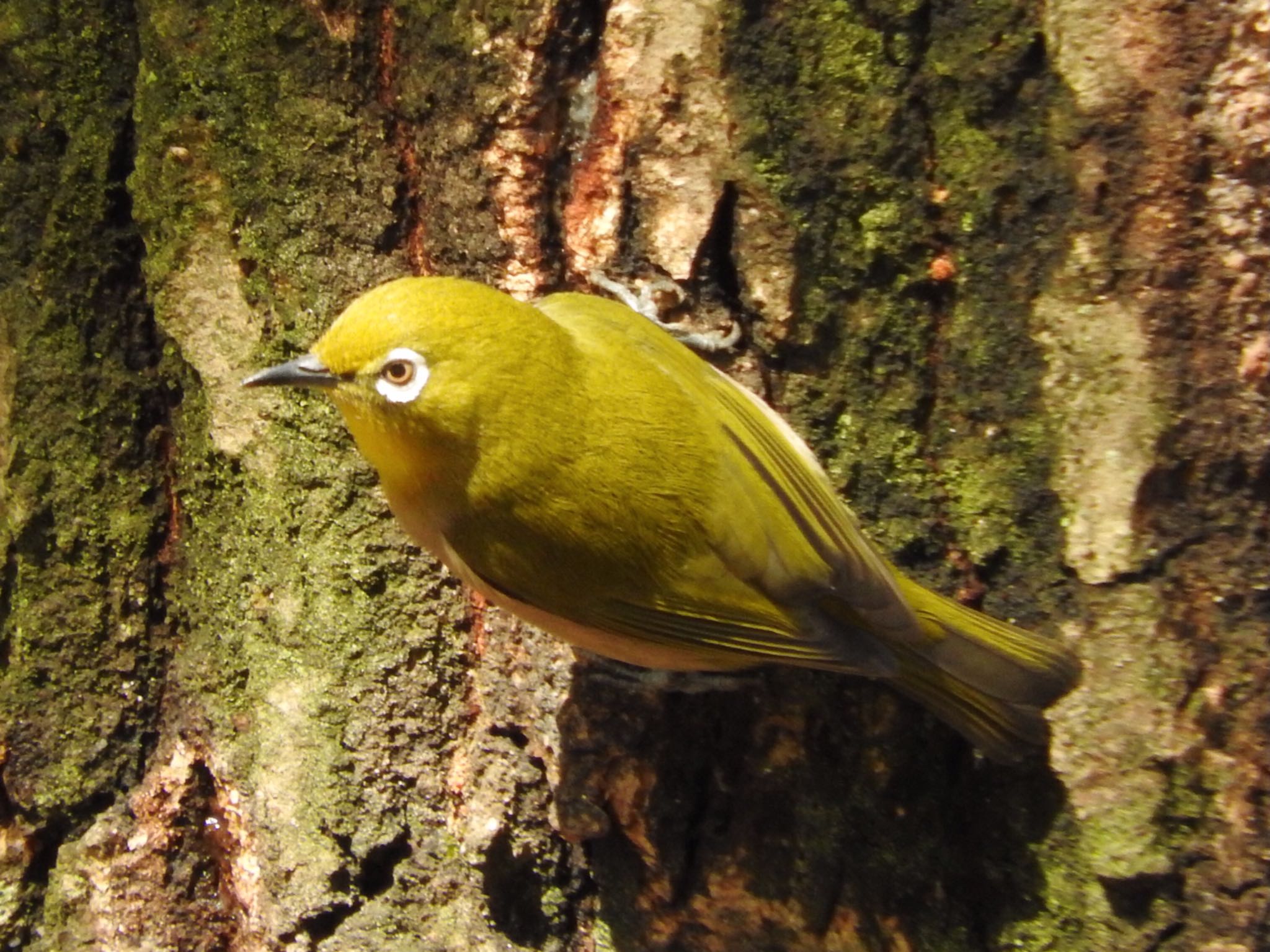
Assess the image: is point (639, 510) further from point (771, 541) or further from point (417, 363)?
point (417, 363)

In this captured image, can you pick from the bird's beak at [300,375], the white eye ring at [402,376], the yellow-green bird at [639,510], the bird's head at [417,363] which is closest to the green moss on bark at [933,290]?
the yellow-green bird at [639,510]

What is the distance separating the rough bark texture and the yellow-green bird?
96 millimetres

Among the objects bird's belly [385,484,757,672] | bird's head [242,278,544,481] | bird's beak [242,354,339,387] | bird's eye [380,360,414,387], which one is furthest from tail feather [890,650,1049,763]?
bird's beak [242,354,339,387]

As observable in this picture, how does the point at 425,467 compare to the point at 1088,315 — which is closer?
the point at 1088,315

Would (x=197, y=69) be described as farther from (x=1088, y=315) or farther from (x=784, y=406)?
(x=1088, y=315)

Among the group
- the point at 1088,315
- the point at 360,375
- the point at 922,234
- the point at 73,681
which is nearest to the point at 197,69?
the point at 360,375

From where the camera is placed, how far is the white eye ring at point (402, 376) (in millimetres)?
2113

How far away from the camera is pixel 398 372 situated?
2.13 m

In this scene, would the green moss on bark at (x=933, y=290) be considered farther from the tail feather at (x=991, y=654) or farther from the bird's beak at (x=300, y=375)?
the bird's beak at (x=300, y=375)

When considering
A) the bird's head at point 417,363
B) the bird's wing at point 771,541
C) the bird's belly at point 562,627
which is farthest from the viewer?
the bird's belly at point 562,627

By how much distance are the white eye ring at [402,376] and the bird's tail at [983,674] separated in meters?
0.96

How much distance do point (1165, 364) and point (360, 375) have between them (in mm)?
1409

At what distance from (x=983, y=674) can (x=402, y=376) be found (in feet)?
3.81

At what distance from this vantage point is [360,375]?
2133 millimetres
